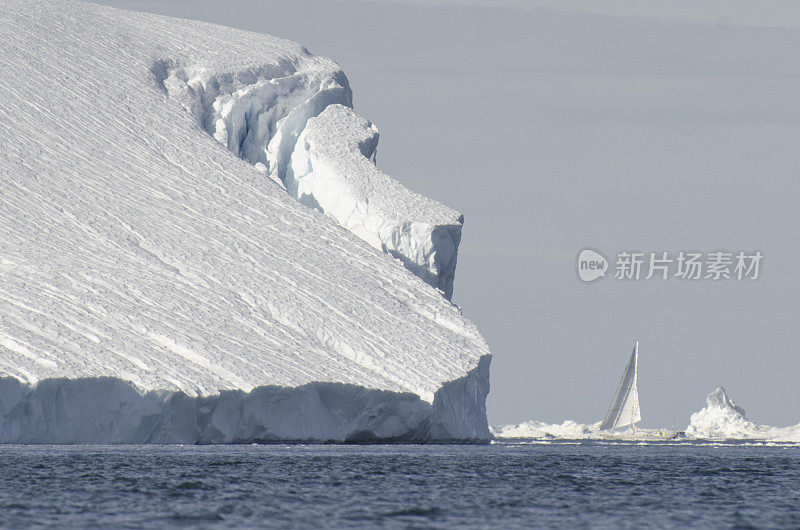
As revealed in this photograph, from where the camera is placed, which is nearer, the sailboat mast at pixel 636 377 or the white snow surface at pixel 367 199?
the white snow surface at pixel 367 199

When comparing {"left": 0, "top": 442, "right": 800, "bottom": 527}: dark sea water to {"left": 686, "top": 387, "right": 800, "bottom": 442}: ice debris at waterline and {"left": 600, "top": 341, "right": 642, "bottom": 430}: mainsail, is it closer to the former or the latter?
{"left": 600, "top": 341, "right": 642, "bottom": 430}: mainsail

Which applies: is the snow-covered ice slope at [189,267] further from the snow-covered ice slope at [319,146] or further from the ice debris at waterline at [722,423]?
the ice debris at waterline at [722,423]

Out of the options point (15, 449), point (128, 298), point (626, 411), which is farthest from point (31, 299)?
point (626, 411)

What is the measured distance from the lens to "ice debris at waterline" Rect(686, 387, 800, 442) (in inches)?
3602

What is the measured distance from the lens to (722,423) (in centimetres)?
9469

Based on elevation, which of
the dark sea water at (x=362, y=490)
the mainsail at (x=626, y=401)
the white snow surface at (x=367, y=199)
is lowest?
the dark sea water at (x=362, y=490)

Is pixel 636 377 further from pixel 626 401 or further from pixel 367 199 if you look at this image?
pixel 367 199

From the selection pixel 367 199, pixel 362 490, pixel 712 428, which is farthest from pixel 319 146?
pixel 712 428

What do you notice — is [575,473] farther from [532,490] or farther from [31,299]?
[31,299]

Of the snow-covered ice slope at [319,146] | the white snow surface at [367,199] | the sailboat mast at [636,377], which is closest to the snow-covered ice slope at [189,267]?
the snow-covered ice slope at [319,146]

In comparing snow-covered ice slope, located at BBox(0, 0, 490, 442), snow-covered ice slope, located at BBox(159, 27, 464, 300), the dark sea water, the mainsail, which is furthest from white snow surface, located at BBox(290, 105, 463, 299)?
the mainsail

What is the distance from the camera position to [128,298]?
1479 inches

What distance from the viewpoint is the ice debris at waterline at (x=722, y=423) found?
91.5m

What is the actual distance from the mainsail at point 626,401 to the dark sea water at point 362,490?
112 feet
